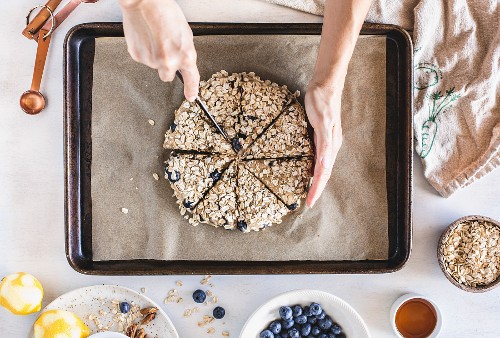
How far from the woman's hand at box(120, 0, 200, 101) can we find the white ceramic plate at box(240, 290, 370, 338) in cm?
103

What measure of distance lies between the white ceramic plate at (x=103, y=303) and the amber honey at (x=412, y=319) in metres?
0.90

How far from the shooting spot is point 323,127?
1.99 metres

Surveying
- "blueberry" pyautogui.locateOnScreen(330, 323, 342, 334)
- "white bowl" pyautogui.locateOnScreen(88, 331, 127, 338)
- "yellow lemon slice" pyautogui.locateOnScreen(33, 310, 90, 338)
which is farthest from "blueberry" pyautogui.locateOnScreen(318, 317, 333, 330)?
"yellow lemon slice" pyautogui.locateOnScreen(33, 310, 90, 338)

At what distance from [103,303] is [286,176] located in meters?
0.91

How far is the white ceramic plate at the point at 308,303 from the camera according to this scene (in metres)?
2.18

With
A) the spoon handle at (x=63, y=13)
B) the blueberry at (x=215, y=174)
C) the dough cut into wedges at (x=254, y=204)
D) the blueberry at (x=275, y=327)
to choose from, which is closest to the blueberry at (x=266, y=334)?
the blueberry at (x=275, y=327)

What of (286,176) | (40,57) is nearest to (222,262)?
(286,176)

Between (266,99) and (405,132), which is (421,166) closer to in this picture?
(405,132)

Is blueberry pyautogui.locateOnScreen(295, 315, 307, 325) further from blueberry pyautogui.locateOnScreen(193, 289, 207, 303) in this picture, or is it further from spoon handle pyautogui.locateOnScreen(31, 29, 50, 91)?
spoon handle pyautogui.locateOnScreen(31, 29, 50, 91)

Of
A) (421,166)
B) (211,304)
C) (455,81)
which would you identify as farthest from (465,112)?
(211,304)

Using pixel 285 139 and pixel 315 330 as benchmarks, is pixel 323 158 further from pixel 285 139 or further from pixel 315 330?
pixel 315 330

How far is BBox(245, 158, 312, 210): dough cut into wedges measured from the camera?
6.91 feet

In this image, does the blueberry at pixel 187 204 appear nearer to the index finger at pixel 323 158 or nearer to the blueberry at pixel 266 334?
the index finger at pixel 323 158

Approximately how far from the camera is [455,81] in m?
2.24
